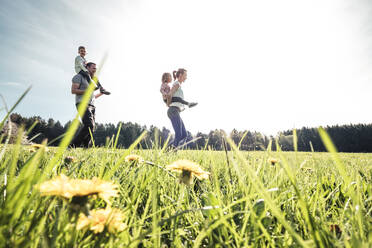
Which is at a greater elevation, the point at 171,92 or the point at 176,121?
the point at 171,92

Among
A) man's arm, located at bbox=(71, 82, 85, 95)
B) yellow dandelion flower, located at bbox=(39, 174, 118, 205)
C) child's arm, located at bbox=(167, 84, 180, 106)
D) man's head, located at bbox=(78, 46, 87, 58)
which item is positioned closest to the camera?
yellow dandelion flower, located at bbox=(39, 174, 118, 205)

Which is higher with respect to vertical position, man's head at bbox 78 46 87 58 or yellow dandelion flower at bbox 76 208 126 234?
man's head at bbox 78 46 87 58

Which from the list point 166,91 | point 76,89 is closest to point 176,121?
point 166,91

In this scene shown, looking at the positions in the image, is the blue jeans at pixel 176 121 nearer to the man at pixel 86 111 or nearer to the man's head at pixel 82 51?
the man at pixel 86 111

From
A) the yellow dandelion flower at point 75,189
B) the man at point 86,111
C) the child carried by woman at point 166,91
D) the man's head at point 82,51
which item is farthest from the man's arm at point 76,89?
the yellow dandelion flower at point 75,189

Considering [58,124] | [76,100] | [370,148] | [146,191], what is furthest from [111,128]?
[370,148]

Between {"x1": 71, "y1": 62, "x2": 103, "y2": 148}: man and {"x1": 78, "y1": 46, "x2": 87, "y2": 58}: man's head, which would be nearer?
{"x1": 71, "y1": 62, "x2": 103, "y2": 148}: man

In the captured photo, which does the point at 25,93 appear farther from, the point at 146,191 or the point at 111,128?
the point at 111,128

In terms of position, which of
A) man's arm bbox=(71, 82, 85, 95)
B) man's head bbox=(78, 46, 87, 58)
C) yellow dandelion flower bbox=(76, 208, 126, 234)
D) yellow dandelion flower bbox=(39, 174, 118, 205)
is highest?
man's head bbox=(78, 46, 87, 58)

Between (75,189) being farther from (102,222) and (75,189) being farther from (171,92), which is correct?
(171,92)

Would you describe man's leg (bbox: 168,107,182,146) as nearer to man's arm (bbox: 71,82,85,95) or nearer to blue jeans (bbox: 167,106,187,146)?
blue jeans (bbox: 167,106,187,146)

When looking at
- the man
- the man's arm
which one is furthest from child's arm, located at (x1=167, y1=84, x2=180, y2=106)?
the man's arm

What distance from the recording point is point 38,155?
14.8 inches

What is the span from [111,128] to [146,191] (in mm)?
38748
